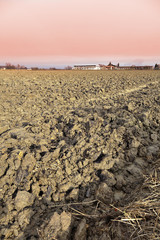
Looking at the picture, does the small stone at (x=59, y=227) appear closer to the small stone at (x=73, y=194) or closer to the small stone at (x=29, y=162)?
the small stone at (x=73, y=194)

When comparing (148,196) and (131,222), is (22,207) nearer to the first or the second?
(131,222)

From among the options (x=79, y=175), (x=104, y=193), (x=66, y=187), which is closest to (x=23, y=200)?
(x=66, y=187)

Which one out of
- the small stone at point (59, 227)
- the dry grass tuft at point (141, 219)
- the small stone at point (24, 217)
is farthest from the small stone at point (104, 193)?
the small stone at point (24, 217)

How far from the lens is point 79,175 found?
288 cm

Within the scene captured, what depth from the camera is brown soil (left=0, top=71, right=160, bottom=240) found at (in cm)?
214

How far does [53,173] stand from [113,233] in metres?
1.27

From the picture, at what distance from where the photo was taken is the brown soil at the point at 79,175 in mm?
2139

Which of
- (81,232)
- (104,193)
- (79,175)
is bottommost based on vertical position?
(81,232)

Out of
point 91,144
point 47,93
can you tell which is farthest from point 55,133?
point 47,93

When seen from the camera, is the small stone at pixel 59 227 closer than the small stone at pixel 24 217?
Yes

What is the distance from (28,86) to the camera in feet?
29.7

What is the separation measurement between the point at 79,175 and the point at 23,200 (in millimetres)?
933

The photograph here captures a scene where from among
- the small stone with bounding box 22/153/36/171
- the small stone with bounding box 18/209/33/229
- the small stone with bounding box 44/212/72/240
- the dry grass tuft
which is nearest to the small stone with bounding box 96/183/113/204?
the dry grass tuft

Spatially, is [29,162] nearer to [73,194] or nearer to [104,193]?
[73,194]
